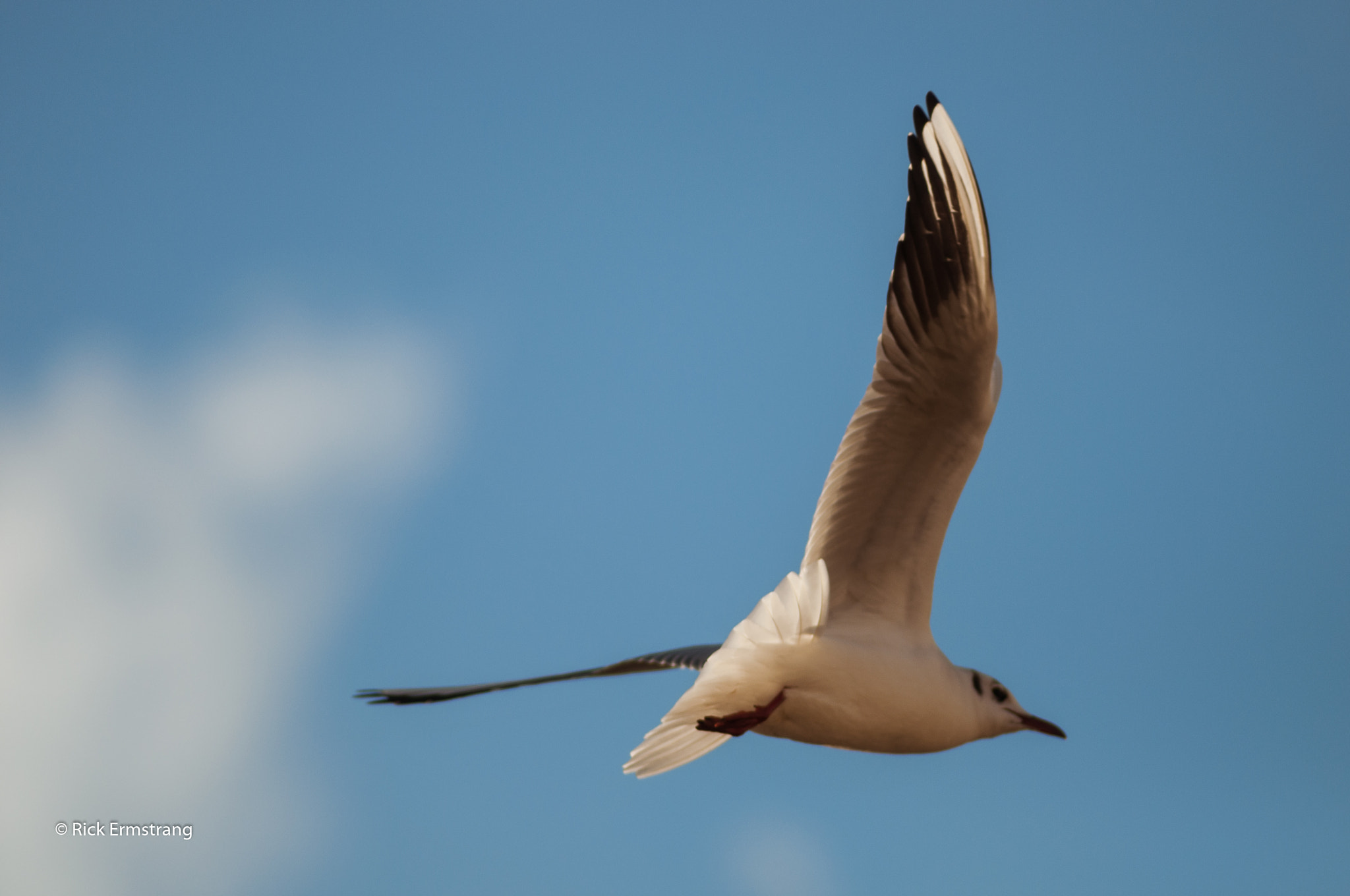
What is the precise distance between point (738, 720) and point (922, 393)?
0.91 meters

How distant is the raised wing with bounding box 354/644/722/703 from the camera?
129 inches

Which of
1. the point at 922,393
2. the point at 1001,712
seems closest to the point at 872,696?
the point at 1001,712

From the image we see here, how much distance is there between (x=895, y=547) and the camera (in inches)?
114

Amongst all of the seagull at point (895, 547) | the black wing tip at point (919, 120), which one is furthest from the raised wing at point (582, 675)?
the black wing tip at point (919, 120)

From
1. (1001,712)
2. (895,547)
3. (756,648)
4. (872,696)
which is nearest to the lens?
(756,648)

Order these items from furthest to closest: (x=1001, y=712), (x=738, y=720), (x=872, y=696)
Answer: (x=1001, y=712) → (x=872, y=696) → (x=738, y=720)

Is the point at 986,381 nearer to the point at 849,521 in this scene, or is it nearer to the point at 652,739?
the point at 849,521

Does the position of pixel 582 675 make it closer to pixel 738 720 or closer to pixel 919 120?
pixel 738 720

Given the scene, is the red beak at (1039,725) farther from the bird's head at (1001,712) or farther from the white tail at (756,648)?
the white tail at (756,648)

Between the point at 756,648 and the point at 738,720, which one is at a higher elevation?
the point at 756,648

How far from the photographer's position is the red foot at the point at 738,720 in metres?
2.60

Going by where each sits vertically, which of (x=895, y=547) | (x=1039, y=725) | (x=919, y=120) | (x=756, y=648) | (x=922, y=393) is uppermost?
(x=919, y=120)

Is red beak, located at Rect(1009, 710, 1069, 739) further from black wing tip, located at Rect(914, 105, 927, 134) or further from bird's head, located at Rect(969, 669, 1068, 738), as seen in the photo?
black wing tip, located at Rect(914, 105, 927, 134)

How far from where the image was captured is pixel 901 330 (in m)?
2.71
